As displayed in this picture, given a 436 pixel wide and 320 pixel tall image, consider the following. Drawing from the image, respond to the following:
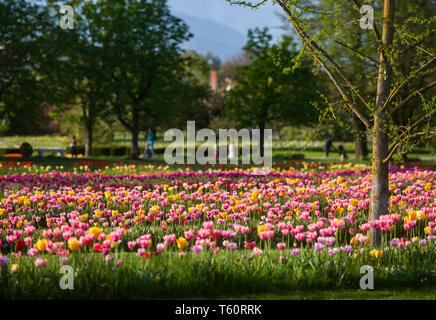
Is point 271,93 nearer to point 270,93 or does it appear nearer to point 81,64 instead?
point 270,93

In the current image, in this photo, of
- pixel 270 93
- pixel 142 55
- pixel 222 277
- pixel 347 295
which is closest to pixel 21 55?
pixel 142 55

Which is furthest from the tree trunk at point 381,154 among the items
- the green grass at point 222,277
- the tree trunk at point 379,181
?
the green grass at point 222,277

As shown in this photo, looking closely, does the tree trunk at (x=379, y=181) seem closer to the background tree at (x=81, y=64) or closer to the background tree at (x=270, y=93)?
the background tree at (x=270, y=93)

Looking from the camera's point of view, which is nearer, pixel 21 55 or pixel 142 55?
pixel 21 55

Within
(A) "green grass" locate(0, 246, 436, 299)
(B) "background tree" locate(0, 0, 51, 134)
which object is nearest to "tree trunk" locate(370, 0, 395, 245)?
(A) "green grass" locate(0, 246, 436, 299)

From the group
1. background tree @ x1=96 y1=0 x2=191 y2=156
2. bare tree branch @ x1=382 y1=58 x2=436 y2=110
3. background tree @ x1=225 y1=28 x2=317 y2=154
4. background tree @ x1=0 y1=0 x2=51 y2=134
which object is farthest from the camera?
background tree @ x1=96 y1=0 x2=191 y2=156

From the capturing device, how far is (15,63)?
2489 cm

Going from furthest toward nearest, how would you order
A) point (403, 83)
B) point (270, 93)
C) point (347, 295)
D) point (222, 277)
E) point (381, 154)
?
point (270, 93)
point (381, 154)
point (403, 83)
point (222, 277)
point (347, 295)

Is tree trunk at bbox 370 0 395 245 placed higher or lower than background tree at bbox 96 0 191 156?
lower

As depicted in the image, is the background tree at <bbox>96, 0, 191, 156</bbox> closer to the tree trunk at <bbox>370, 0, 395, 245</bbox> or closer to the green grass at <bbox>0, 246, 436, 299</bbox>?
the tree trunk at <bbox>370, 0, 395, 245</bbox>

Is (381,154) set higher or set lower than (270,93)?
lower

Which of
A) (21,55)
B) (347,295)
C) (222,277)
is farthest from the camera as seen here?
(21,55)

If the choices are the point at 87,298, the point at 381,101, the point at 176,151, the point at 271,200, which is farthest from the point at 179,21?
the point at 87,298

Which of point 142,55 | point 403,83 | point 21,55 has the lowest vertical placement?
point 403,83
